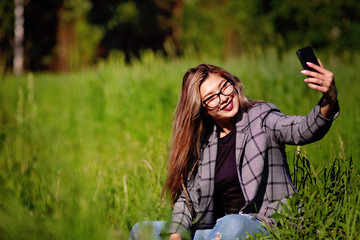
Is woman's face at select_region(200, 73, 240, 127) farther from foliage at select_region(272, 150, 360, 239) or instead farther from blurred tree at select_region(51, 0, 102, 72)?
blurred tree at select_region(51, 0, 102, 72)

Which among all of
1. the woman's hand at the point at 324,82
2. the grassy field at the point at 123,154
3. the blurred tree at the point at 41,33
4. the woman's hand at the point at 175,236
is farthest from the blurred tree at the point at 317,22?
the blurred tree at the point at 41,33

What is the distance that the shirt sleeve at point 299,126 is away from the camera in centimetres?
153

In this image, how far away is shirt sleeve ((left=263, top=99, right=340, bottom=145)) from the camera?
1528 mm

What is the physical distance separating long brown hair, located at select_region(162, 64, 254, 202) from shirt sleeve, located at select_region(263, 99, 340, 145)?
22cm

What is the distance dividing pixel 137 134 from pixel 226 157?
223 centimetres

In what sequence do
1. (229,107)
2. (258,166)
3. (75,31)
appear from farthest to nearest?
(75,31) → (229,107) → (258,166)

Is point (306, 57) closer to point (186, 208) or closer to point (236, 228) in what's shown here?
point (236, 228)

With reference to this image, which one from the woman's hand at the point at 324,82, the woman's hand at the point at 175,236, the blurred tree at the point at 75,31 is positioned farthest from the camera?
the blurred tree at the point at 75,31

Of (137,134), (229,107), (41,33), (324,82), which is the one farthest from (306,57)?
(41,33)

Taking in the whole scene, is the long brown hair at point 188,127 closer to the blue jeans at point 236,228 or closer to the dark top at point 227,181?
the dark top at point 227,181

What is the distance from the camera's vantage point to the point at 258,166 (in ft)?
5.72

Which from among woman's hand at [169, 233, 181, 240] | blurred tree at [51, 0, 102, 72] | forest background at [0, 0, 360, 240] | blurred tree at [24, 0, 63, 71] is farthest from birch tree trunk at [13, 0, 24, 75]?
woman's hand at [169, 233, 181, 240]

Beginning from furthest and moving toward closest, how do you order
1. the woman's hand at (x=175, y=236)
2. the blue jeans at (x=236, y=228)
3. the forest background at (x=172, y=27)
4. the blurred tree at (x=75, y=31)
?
the blurred tree at (x=75, y=31) < the forest background at (x=172, y=27) < the woman's hand at (x=175, y=236) < the blue jeans at (x=236, y=228)

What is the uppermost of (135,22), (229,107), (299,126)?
(135,22)
